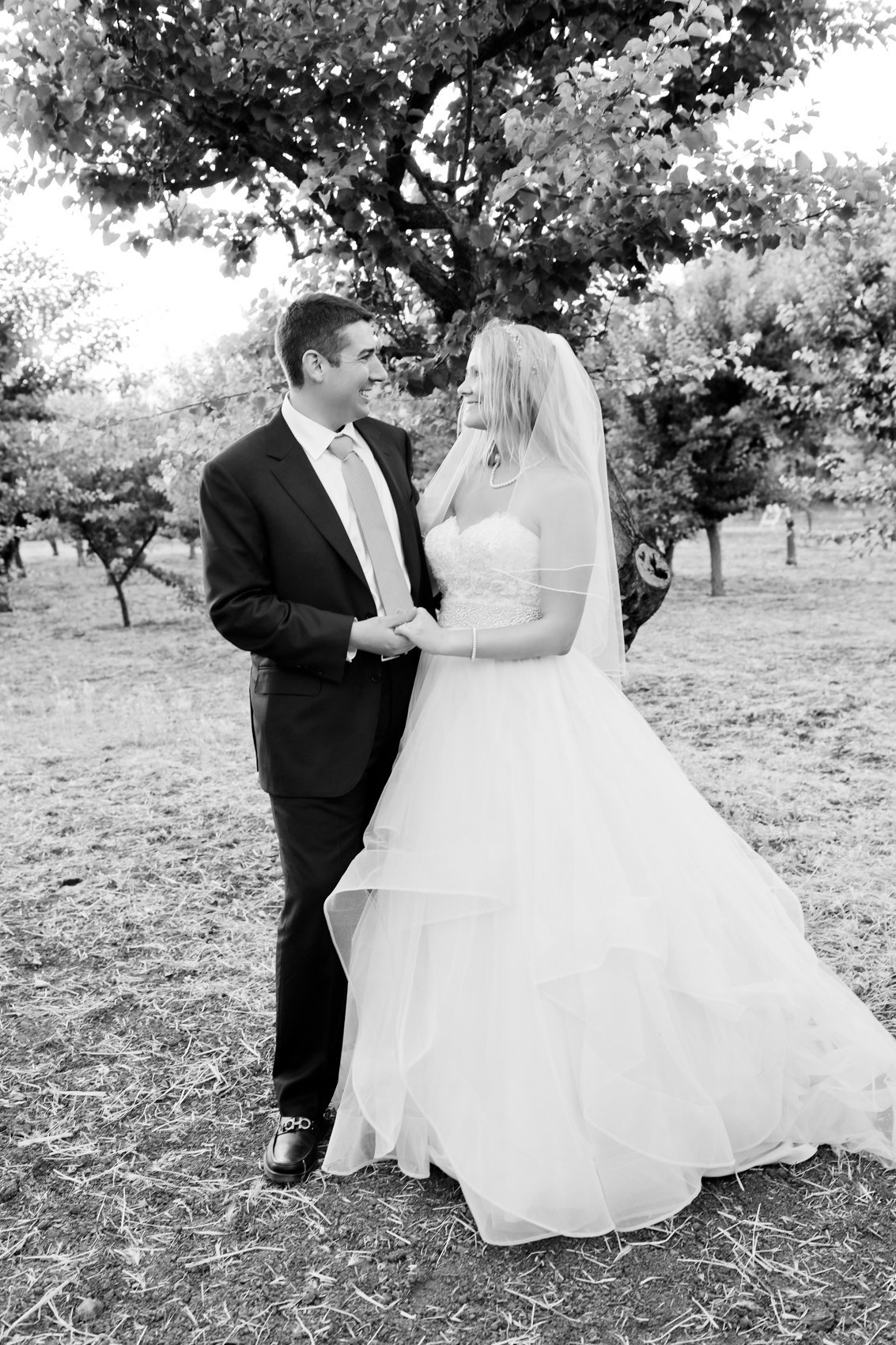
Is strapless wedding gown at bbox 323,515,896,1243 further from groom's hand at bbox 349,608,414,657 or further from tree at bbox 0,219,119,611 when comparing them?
tree at bbox 0,219,119,611

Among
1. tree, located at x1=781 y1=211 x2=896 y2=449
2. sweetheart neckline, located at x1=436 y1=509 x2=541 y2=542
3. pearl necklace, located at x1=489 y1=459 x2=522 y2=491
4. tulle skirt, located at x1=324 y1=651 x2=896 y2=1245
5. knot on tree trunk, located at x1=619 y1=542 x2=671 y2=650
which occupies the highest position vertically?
tree, located at x1=781 y1=211 x2=896 y2=449

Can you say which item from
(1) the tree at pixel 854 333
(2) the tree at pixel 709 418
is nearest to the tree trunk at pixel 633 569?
(1) the tree at pixel 854 333

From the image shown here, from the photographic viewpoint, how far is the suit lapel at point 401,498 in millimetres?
3195

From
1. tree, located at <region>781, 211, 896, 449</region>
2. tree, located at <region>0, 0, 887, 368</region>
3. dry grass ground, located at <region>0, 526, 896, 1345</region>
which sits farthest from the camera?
tree, located at <region>781, 211, 896, 449</region>

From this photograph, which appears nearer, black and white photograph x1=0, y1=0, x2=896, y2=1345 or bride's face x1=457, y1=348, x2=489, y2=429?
black and white photograph x1=0, y1=0, x2=896, y2=1345

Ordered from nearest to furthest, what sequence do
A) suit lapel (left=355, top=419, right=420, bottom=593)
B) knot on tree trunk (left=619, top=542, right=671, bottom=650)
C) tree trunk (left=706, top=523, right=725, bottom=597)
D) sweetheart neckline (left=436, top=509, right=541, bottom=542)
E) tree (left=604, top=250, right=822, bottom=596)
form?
sweetheart neckline (left=436, top=509, right=541, bottom=542), suit lapel (left=355, top=419, right=420, bottom=593), knot on tree trunk (left=619, top=542, right=671, bottom=650), tree (left=604, top=250, right=822, bottom=596), tree trunk (left=706, top=523, right=725, bottom=597)

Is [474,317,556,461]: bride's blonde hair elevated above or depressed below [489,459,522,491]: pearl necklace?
above

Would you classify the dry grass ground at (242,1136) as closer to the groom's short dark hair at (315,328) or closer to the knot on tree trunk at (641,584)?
the knot on tree trunk at (641,584)

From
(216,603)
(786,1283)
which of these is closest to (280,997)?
(216,603)

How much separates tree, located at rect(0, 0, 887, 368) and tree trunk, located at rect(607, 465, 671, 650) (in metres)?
1.03

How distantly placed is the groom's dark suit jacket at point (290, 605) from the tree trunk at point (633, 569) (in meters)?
1.83

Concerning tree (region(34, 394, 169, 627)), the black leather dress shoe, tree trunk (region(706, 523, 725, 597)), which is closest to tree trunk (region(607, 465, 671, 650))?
the black leather dress shoe

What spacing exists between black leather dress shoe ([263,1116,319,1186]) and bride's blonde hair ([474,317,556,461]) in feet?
7.04

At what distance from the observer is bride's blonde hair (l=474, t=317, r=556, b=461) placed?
3029 mm
